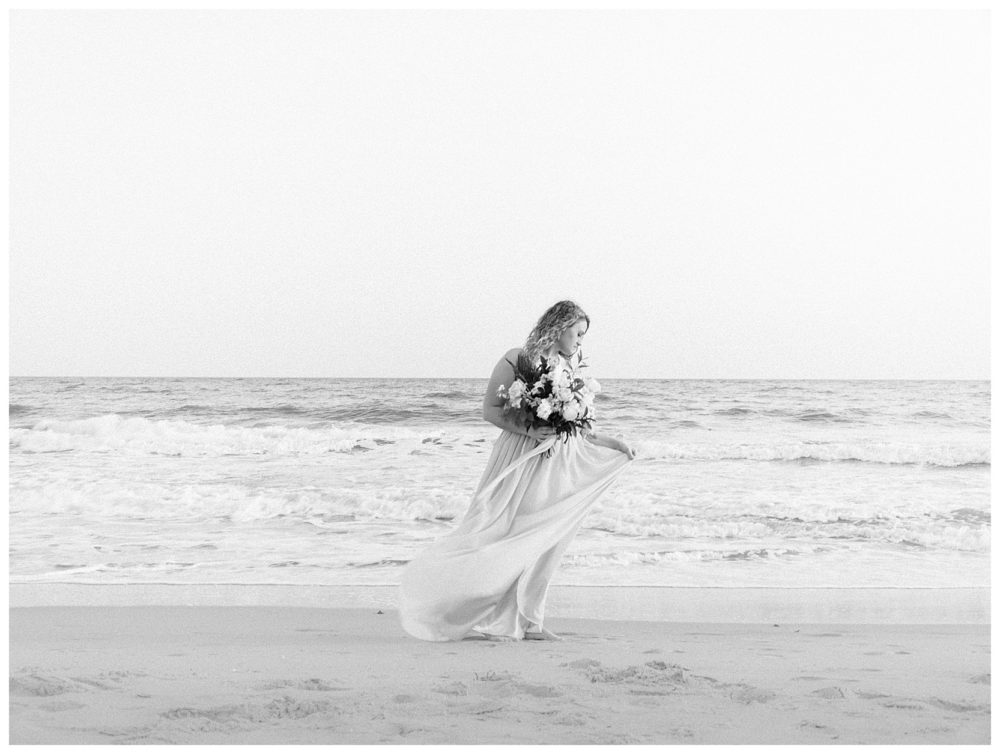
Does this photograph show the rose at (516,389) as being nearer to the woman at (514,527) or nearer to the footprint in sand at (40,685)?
the woman at (514,527)

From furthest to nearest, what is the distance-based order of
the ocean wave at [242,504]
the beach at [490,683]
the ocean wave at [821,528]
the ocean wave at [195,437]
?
the ocean wave at [195,437] < the ocean wave at [242,504] < the ocean wave at [821,528] < the beach at [490,683]

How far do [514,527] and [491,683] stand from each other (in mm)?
1182

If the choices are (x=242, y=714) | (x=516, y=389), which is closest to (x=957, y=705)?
(x=516, y=389)

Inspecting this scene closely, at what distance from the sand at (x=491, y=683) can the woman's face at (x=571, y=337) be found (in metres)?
1.67

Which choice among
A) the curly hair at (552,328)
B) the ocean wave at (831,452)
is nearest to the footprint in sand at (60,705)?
the curly hair at (552,328)

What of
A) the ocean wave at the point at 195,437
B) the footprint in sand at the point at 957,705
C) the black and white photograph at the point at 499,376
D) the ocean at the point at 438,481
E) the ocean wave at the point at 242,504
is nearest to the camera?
the footprint in sand at the point at 957,705

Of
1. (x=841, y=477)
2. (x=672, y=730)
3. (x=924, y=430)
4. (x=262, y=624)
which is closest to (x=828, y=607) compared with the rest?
(x=672, y=730)

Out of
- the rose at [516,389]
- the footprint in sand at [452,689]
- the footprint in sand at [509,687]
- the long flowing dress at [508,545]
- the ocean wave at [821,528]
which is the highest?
the rose at [516,389]

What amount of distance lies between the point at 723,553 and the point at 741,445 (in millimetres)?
8039

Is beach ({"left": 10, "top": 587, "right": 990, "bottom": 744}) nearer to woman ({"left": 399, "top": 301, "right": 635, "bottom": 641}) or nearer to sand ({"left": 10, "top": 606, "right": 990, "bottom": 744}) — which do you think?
sand ({"left": 10, "top": 606, "right": 990, "bottom": 744})

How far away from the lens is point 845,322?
1845 cm

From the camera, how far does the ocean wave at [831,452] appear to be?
15.9m

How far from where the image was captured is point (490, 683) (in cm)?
459

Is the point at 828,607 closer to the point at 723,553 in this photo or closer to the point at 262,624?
the point at 723,553
